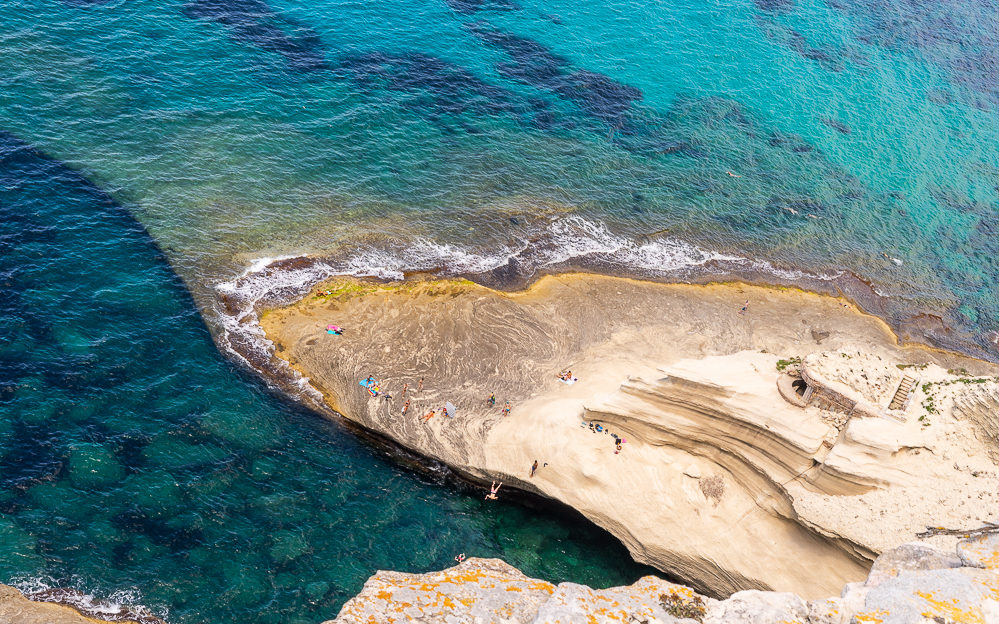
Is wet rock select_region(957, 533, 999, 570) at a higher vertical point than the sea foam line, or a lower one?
higher

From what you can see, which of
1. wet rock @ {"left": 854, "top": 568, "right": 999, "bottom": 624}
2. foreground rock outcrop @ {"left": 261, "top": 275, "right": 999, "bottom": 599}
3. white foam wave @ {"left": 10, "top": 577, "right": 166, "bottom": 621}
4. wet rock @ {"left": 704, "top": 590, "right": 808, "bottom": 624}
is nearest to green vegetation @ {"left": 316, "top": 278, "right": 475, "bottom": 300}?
foreground rock outcrop @ {"left": 261, "top": 275, "right": 999, "bottom": 599}

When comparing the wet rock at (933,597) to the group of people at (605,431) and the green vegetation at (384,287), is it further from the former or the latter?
the green vegetation at (384,287)

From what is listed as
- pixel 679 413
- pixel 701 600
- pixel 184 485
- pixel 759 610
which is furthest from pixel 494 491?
pixel 759 610

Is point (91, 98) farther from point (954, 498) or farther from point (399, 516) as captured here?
point (954, 498)

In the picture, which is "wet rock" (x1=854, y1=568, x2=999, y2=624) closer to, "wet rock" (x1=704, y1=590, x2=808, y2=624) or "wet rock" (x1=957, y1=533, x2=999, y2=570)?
"wet rock" (x1=957, y1=533, x2=999, y2=570)

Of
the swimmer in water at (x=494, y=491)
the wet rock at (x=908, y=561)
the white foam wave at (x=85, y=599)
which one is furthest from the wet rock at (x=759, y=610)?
the white foam wave at (x=85, y=599)
